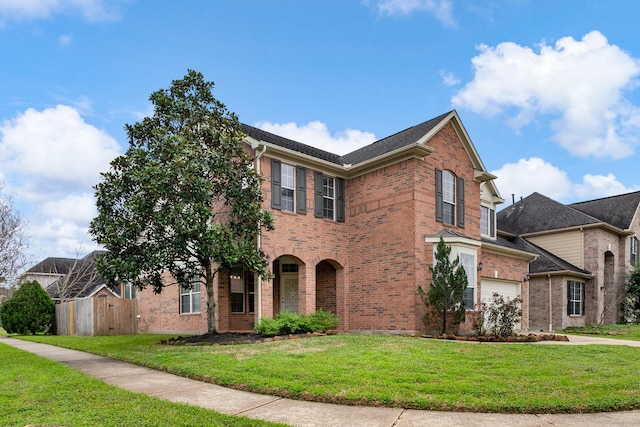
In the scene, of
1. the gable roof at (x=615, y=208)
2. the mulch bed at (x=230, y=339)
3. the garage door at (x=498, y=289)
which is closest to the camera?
the mulch bed at (x=230, y=339)

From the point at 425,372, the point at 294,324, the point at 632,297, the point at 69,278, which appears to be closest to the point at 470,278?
the point at 294,324

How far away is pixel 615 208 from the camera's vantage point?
28.3 metres

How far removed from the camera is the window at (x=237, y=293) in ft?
57.1

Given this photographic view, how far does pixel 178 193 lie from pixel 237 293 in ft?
19.1

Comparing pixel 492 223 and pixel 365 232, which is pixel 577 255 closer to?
pixel 492 223

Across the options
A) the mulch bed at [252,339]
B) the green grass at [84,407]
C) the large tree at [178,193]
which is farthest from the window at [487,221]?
the green grass at [84,407]

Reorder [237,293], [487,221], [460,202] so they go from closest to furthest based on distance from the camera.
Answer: [237,293] < [460,202] < [487,221]

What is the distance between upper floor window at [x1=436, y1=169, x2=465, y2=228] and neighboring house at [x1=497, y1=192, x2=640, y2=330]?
28.9ft

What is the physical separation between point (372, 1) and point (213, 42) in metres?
5.30

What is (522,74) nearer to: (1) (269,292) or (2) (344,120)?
(2) (344,120)

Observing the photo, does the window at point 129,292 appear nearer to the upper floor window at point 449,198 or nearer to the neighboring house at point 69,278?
the neighboring house at point 69,278

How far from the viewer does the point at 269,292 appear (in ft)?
A: 50.5

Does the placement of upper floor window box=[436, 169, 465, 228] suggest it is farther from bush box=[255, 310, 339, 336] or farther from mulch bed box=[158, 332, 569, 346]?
bush box=[255, 310, 339, 336]

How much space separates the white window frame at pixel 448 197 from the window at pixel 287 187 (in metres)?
5.52
